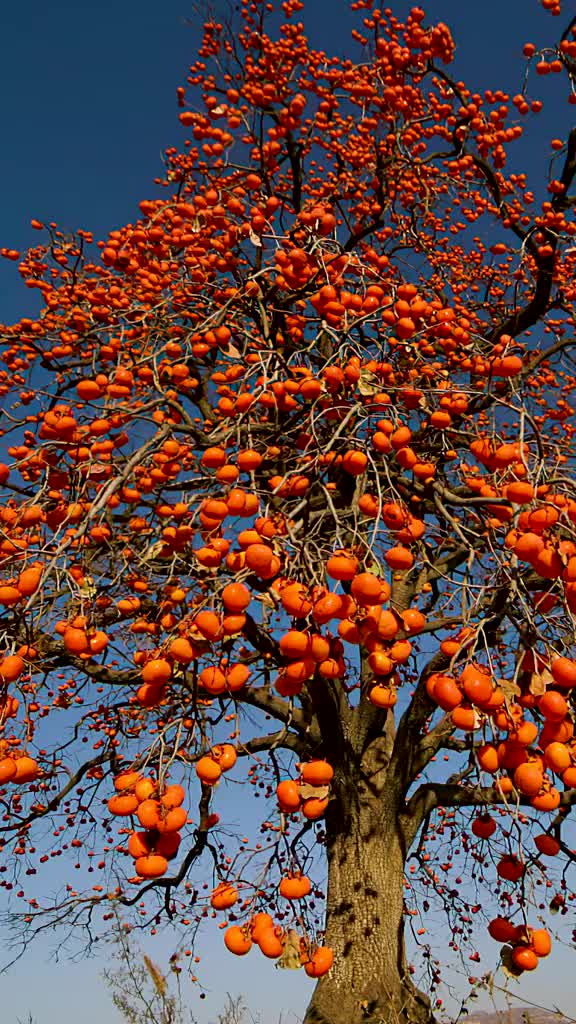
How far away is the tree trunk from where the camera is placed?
13.9ft

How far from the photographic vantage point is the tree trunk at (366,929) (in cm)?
422

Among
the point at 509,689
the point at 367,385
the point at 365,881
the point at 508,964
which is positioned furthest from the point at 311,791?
the point at 365,881

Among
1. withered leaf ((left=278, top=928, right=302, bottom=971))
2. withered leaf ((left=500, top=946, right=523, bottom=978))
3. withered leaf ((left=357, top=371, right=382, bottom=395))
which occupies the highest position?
withered leaf ((left=357, top=371, right=382, bottom=395))

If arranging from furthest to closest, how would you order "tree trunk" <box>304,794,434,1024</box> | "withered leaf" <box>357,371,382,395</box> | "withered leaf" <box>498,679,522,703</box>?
"tree trunk" <box>304,794,434,1024</box> → "withered leaf" <box>357,371,382,395</box> → "withered leaf" <box>498,679,522,703</box>

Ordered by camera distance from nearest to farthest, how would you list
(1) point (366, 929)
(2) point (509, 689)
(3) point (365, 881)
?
(2) point (509, 689), (1) point (366, 929), (3) point (365, 881)

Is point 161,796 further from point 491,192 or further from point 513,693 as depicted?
point 491,192

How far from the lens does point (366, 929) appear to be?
14.6ft

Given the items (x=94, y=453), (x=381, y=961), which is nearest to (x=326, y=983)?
(x=381, y=961)

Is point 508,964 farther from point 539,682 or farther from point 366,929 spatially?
point 366,929

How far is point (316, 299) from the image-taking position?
9.98 feet

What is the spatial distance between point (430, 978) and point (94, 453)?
510 cm

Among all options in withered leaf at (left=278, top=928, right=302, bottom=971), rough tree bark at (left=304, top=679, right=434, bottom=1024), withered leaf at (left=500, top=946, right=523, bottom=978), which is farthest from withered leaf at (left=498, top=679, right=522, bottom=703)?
rough tree bark at (left=304, top=679, right=434, bottom=1024)

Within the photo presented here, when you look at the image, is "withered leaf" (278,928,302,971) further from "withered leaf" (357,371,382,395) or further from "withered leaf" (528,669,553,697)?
"withered leaf" (357,371,382,395)

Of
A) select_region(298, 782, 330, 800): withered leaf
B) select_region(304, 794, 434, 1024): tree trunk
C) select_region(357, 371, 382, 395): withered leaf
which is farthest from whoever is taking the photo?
select_region(304, 794, 434, 1024): tree trunk
